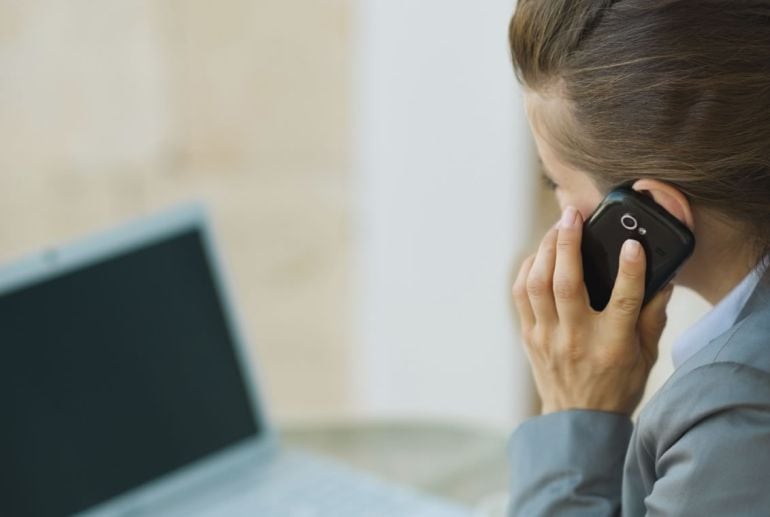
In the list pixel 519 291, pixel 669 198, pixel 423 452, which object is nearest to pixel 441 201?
pixel 423 452

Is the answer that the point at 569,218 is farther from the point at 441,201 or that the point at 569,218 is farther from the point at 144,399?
the point at 441,201

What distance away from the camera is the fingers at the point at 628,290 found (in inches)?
32.7

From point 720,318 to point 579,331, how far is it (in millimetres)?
107

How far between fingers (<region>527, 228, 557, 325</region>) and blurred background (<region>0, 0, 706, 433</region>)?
1.06 metres

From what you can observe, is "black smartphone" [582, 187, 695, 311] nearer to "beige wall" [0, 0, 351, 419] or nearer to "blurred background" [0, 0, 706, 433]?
"blurred background" [0, 0, 706, 433]

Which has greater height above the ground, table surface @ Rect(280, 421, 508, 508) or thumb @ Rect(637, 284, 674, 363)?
thumb @ Rect(637, 284, 674, 363)

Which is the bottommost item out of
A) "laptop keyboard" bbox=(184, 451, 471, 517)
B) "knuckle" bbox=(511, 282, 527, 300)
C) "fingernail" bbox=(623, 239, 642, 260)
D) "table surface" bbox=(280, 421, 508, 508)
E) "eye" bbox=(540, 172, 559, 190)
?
"table surface" bbox=(280, 421, 508, 508)

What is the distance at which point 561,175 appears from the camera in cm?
86

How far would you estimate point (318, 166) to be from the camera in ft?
7.91

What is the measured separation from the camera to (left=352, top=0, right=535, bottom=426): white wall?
2.00 meters

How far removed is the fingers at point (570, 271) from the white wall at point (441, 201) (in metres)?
1.05

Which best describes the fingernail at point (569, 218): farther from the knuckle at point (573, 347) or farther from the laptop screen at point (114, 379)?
the laptop screen at point (114, 379)

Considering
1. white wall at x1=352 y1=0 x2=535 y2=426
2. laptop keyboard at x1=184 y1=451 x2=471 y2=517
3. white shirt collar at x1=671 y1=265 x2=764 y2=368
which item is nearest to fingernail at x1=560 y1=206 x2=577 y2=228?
white shirt collar at x1=671 y1=265 x2=764 y2=368

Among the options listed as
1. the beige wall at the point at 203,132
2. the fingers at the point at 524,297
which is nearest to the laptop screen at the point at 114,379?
the fingers at the point at 524,297
